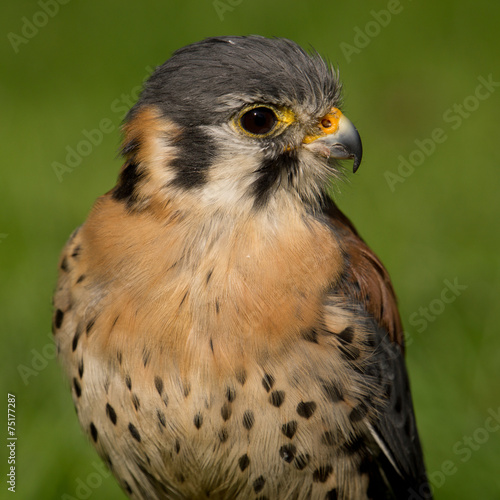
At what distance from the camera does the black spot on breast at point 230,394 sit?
340cm

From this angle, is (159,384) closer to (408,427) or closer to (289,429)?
(289,429)

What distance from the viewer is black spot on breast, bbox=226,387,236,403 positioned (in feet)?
11.2

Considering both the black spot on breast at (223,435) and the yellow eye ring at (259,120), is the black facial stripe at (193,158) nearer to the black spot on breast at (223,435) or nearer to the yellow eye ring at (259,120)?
the yellow eye ring at (259,120)

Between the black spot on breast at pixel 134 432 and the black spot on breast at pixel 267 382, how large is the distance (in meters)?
0.65

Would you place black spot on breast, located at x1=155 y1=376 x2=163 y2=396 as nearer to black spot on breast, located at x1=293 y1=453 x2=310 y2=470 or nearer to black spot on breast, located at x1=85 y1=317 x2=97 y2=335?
black spot on breast, located at x1=85 y1=317 x2=97 y2=335

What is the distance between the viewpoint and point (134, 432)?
3621mm

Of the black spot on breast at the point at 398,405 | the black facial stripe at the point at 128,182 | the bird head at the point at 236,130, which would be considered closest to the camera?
the bird head at the point at 236,130

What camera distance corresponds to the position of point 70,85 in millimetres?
8453

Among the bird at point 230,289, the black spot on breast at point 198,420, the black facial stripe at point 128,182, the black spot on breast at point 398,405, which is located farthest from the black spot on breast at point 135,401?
the black spot on breast at point 398,405

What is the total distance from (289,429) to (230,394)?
32 centimetres

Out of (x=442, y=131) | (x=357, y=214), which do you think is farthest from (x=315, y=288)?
(x=442, y=131)

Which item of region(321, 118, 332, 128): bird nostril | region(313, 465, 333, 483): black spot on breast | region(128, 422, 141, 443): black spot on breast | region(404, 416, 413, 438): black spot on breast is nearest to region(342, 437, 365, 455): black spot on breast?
region(313, 465, 333, 483): black spot on breast

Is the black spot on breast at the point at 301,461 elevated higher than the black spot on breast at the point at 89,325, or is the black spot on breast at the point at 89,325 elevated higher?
the black spot on breast at the point at 301,461

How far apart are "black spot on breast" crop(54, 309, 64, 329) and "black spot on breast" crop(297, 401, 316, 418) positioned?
1.22 m
